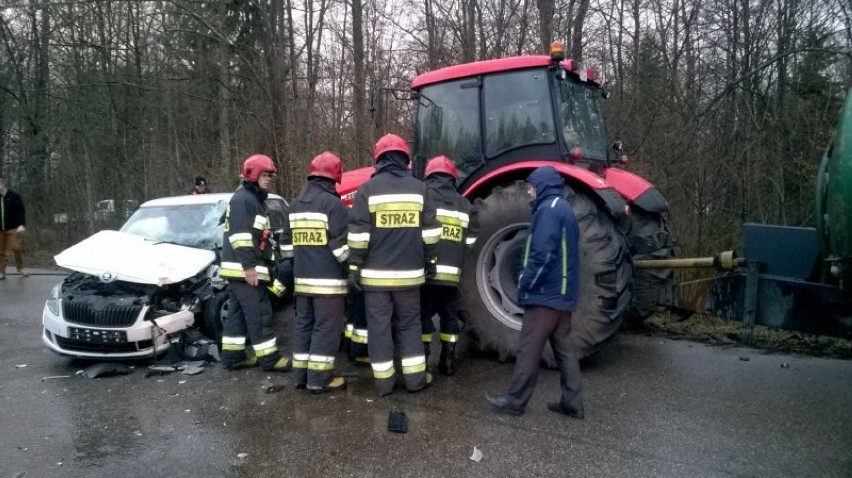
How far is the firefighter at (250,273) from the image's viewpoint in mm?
5297

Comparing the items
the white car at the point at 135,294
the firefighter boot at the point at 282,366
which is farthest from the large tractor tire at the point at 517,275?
the white car at the point at 135,294

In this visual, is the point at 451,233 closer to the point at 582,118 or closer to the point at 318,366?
the point at 318,366

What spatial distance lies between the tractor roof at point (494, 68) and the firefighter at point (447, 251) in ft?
3.65

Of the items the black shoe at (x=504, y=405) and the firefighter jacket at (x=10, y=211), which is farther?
the firefighter jacket at (x=10, y=211)

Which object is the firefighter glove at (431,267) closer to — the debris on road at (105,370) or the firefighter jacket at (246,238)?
the firefighter jacket at (246,238)

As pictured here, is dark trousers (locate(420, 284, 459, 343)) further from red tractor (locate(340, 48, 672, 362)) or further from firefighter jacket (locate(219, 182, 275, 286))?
firefighter jacket (locate(219, 182, 275, 286))

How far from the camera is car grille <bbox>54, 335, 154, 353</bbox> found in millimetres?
5527

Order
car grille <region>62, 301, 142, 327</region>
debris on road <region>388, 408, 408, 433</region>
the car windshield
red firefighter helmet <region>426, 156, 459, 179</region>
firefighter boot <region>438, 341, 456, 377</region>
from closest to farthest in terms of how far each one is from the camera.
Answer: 1. debris on road <region>388, 408, 408, 433</region>
2. red firefighter helmet <region>426, 156, 459, 179</region>
3. firefighter boot <region>438, 341, 456, 377</region>
4. car grille <region>62, 301, 142, 327</region>
5. the car windshield

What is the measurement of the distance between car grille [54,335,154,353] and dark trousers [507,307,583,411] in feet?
11.3

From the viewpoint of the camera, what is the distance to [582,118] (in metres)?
5.80

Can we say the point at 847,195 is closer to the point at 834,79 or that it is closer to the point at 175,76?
the point at 834,79

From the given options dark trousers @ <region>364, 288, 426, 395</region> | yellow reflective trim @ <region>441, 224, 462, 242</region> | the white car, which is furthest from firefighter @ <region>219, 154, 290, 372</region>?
yellow reflective trim @ <region>441, 224, 462, 242</region>

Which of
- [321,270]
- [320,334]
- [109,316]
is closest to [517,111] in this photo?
[321,270]

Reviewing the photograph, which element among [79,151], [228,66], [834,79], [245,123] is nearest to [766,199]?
[834,79]
